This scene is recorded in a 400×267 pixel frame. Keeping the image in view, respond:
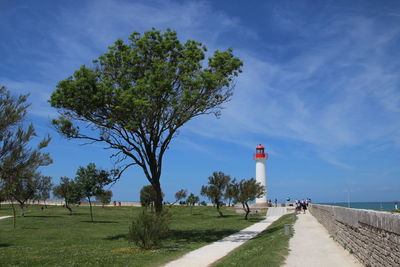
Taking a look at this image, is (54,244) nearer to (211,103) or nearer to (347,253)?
(211,103)

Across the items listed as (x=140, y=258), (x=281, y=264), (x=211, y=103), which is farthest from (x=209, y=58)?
(x=281, y=264)

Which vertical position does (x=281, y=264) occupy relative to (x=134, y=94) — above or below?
below

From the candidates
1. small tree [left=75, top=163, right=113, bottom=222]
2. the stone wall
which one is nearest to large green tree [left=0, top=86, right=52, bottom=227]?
the stone wall

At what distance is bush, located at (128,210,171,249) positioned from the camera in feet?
54.6

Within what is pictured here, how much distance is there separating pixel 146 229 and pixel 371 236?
10225 millimetres

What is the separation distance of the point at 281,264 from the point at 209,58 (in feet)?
49.9

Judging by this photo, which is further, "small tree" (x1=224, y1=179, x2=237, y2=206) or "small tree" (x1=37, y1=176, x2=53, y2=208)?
"small tree" (x1=37, y1=176, x2=53, y2=208)

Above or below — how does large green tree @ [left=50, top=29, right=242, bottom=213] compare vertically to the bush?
above

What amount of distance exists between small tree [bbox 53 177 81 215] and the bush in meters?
24.8

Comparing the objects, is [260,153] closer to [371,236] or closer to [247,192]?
[247,192]

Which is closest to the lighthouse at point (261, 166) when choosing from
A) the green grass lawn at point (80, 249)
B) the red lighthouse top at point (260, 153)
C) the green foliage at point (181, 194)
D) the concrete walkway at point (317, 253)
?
the red lighthouse top at point (260, 153)

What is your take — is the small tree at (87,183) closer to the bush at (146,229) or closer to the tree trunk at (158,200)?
the tree trunk at (158,200)

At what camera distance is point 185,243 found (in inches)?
786

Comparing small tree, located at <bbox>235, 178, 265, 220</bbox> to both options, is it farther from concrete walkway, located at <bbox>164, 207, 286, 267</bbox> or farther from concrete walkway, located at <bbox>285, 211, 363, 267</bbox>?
concrete walkway, located at <bbox>285, 211, 363, 267</bbox>
